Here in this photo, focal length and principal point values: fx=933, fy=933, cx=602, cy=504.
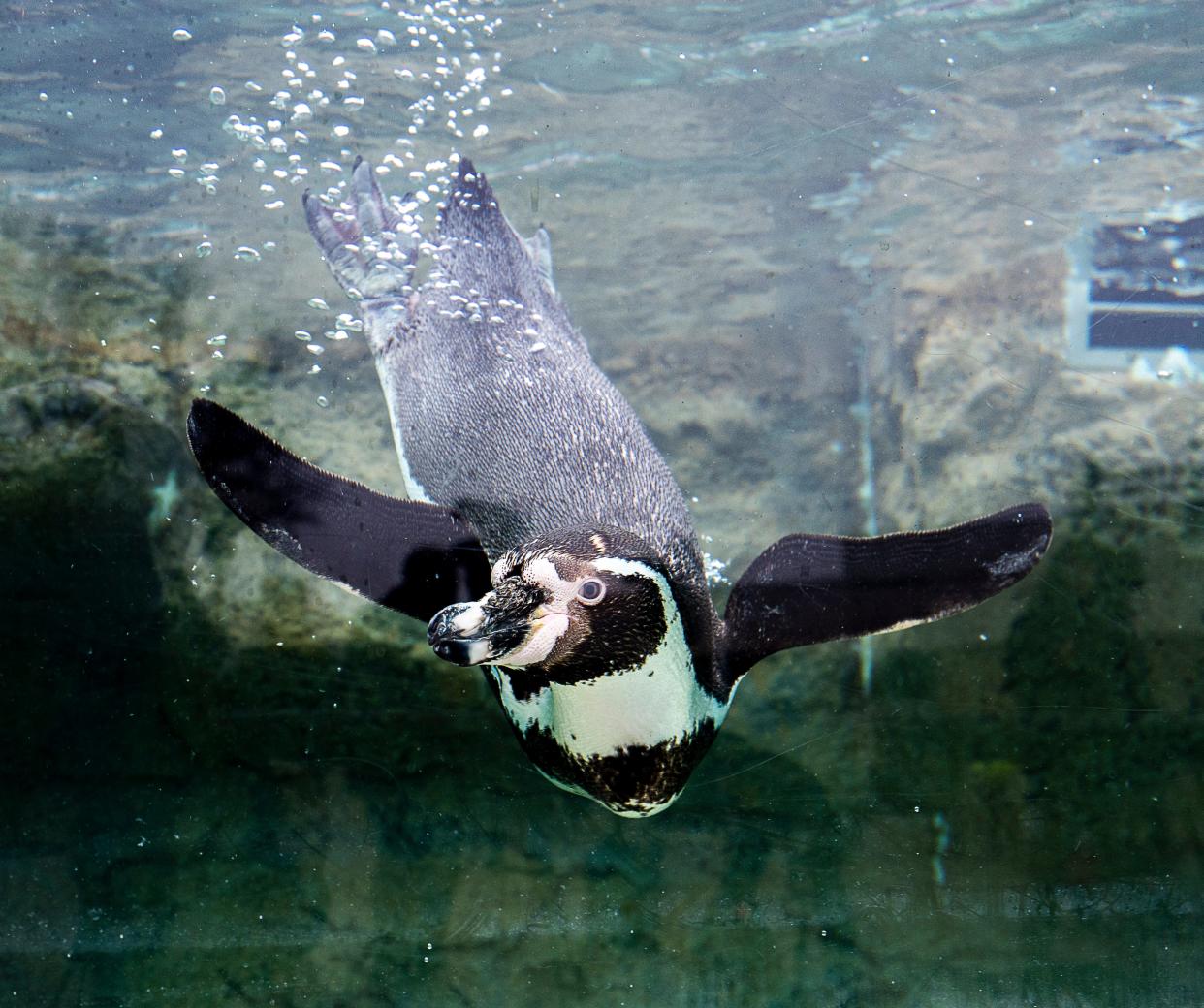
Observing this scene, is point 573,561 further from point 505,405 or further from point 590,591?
point 505,405

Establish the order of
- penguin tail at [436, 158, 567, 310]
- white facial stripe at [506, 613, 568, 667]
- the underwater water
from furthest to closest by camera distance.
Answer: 1. the underwater water
2. penguin tail at [436, 158, 567, 310]
3. white facial stripe at [506, 613, 568, 667]

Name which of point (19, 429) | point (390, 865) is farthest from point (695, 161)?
point (390, 865)

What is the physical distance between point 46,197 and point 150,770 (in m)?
2.17

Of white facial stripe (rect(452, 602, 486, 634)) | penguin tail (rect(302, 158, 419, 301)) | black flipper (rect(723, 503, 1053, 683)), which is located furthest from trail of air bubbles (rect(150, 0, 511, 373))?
white facial stripe (rect(452, 602, 486, 634))

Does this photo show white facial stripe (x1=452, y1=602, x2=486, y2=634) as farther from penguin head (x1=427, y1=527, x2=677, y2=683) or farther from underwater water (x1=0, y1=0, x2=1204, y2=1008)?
underwater water (x1=0, y1=0, x2=1204, y2=1008)

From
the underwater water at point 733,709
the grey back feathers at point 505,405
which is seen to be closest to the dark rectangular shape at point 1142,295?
the underwater water at point 733,709

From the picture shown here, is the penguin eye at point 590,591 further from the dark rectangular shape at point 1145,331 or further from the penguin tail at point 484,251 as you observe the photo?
the dark rectangular shape at point 1145,331

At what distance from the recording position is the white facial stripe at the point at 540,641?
1672 millimetres

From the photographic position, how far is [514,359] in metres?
2.64

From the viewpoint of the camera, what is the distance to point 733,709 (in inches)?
124

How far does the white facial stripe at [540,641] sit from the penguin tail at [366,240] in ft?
5.67

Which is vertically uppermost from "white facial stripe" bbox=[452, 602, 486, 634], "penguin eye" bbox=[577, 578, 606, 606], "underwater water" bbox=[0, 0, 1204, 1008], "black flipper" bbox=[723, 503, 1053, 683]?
"white facial stripe" bbox=[452, 602, 486, 634]

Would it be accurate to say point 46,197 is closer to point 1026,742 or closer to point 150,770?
point 150,770

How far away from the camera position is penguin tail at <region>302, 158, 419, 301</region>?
3.17 metres
